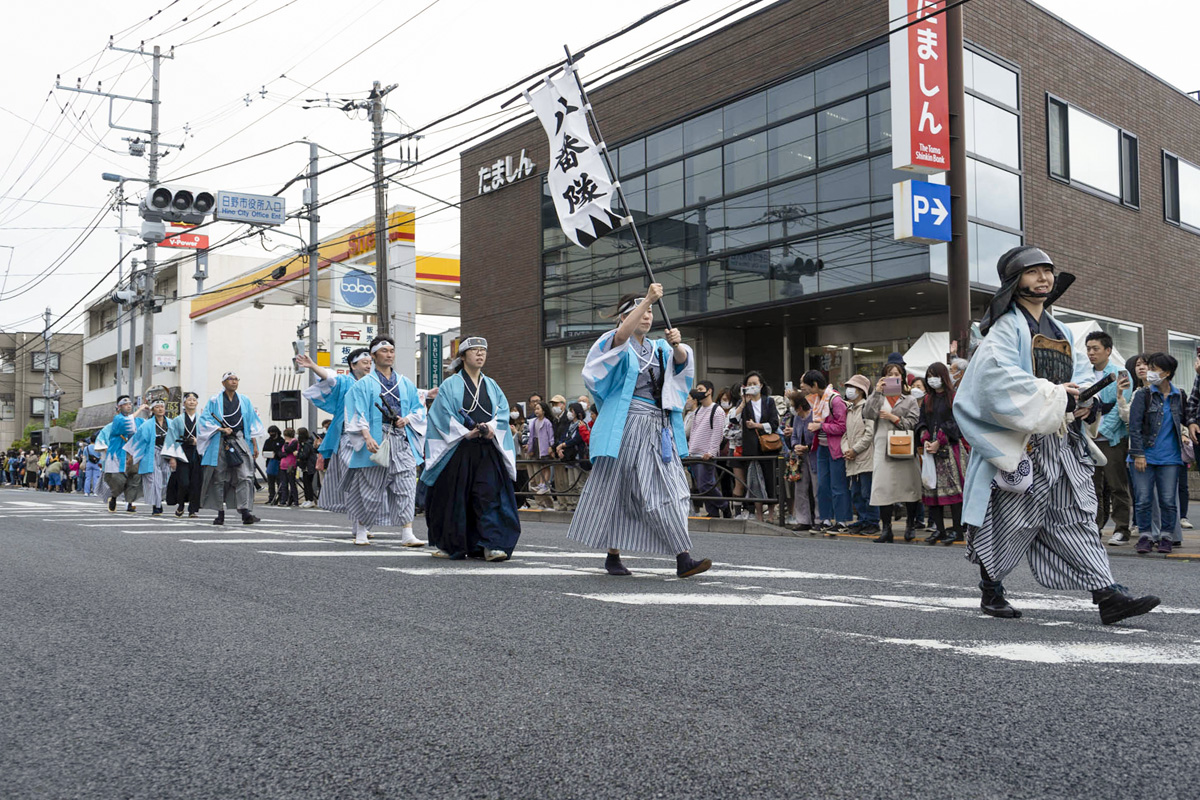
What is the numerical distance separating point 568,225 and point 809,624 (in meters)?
4.71

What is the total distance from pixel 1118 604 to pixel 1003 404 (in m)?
1.00

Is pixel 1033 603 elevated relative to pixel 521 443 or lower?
lower

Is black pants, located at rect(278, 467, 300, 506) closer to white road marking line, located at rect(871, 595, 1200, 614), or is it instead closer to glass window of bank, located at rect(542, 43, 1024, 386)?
glass window of bank, located at rect(542, 43, 1024, 386)

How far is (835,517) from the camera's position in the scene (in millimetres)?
12336

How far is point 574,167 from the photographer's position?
9.00 m

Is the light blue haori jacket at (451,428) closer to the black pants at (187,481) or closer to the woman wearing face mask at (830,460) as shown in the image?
the woman wearing face mask at (830,460)

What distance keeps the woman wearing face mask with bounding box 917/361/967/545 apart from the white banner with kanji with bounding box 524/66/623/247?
3.86m

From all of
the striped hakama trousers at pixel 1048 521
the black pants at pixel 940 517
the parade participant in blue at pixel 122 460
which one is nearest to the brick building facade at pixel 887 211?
the black pants at pixel 940 517

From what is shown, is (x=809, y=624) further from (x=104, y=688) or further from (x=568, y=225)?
(x=568, y=225)

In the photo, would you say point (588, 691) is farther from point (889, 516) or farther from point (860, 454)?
point (860, 454)

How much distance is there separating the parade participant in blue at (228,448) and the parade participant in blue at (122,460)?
5919mm

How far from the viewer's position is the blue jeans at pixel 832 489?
12242mm

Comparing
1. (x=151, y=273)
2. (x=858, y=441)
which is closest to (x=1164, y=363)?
(x=858, y=441)

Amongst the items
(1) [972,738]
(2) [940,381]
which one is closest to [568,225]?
(2) [940,381]
